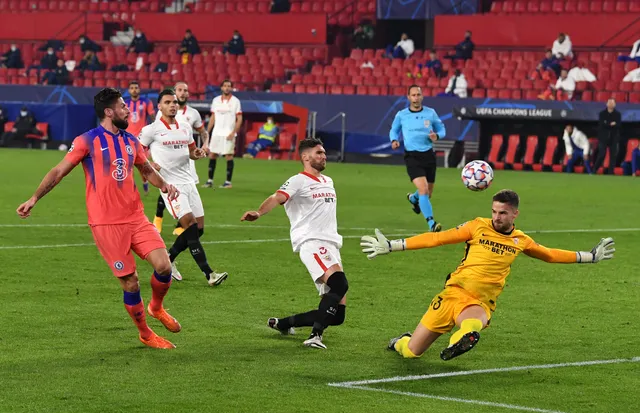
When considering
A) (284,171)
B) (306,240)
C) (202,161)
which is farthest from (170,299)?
(202,161)

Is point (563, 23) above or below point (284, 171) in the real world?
above

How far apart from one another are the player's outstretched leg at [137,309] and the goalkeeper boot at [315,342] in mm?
1067

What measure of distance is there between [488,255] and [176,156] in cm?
585

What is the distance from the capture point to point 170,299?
11781mm

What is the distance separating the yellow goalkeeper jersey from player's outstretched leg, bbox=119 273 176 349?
2.25 metres

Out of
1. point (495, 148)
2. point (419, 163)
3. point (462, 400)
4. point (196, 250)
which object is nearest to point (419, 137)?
point (419, 163)

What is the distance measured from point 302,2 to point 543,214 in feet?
85.6

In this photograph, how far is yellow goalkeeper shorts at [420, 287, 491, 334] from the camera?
8875mm

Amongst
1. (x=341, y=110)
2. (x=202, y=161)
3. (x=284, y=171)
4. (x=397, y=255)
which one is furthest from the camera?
(x=341, y=110)

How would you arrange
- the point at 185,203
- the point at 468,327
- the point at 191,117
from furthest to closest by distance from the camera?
the point at 191,117 < the point at 185,203 < the point at 468,327

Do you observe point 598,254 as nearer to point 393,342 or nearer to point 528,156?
point 393,342

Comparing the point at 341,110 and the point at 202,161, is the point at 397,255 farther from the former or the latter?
the point at 341,110

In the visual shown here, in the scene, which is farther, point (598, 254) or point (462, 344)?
point (598, 254)

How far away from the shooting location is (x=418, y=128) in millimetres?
19094
